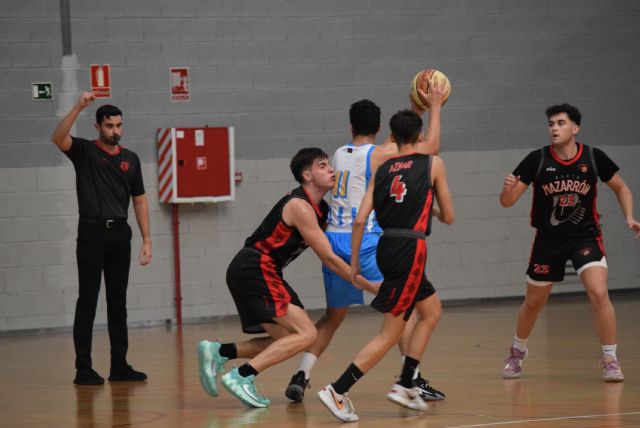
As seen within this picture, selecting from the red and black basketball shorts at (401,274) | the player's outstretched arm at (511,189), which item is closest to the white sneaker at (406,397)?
the red and black basketball shorts at (401,274)

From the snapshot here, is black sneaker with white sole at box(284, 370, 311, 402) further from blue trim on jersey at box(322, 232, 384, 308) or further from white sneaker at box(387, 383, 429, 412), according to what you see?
white sneaker at box(387, 383, 429, 412)

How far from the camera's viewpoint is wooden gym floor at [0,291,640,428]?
6141 mm

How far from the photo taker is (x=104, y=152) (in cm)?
801

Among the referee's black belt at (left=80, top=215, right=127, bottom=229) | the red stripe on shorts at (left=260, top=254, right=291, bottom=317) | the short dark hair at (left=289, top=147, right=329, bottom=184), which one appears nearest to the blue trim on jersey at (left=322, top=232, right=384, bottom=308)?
the red stripe on shorts at (left=260, top=254, right=291, bottom=317)

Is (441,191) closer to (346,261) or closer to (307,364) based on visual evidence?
(346,261)

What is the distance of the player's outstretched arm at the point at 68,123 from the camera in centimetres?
751

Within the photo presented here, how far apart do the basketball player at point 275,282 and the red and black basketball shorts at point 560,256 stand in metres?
1.59

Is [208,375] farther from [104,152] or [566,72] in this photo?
[566,72]

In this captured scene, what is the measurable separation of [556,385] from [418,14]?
6.27 m

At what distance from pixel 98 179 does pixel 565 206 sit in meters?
2.96

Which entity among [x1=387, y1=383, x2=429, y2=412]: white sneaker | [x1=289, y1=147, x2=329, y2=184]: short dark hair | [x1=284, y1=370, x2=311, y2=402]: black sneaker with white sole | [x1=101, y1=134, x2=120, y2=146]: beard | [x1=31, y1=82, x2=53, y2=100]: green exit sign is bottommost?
[x1=284, y1=370, x2=311, y2=402]: black sneaker with white sole

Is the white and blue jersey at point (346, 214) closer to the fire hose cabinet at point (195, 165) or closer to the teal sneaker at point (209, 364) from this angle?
the teal sneaker at point (209, 364)

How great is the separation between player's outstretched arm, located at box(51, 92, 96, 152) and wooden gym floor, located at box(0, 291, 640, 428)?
1538 millimetres

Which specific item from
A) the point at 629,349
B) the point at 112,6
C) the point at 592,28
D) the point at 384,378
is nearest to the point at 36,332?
the point at 112,6
